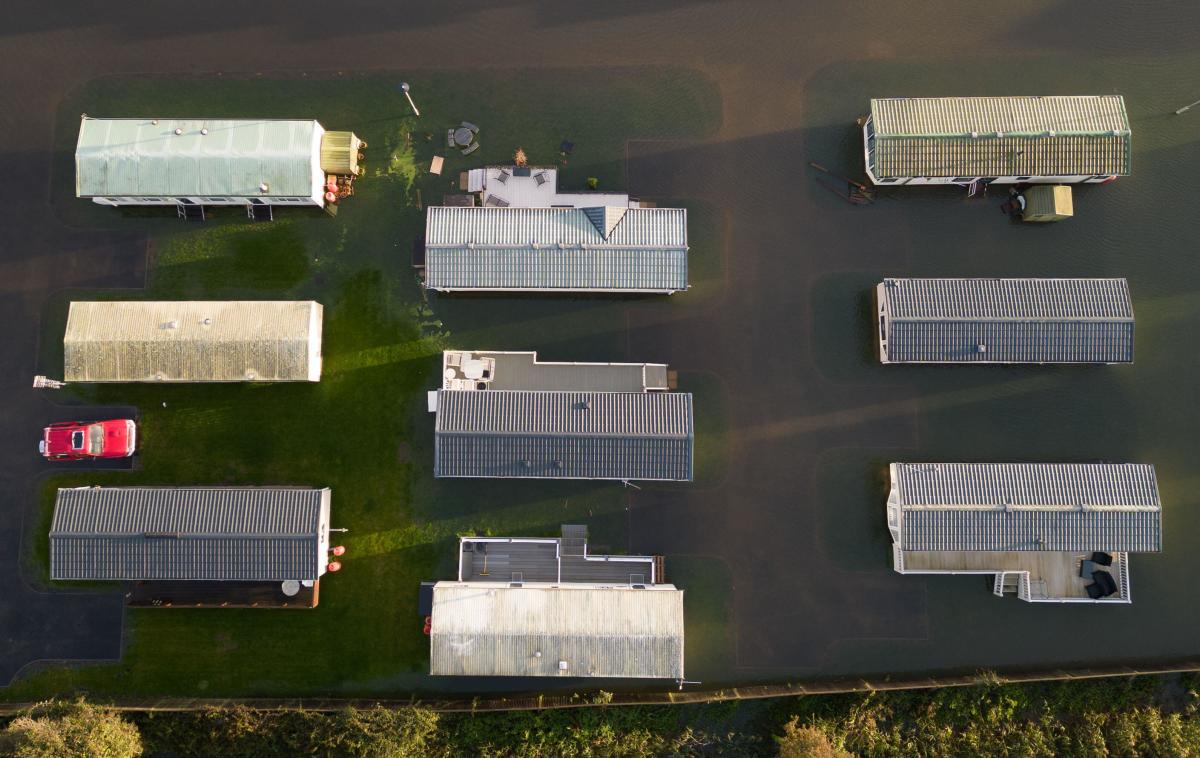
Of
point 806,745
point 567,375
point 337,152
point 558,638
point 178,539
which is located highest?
point 337,152

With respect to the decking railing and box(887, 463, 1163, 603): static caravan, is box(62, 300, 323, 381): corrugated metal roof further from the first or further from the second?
the decking railing

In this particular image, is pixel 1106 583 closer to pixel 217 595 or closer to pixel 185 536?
pixel 217 595

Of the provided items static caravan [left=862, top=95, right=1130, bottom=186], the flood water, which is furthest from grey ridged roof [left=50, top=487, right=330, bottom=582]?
static caravan [left=862, top=95, right=1130, bottom=186]

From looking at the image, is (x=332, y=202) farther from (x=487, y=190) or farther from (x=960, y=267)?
(x=960, y=267)

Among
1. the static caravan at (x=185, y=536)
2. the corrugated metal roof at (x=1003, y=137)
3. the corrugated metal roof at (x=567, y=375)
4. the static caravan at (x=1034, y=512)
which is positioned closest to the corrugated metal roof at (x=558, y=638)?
the static caravan at (x=185, y=536)

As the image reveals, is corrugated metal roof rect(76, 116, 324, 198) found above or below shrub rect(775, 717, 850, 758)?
above

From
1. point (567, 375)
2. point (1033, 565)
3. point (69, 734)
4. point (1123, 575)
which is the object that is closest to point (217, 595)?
point (69, 734)
